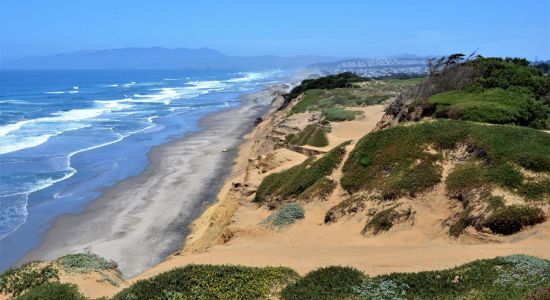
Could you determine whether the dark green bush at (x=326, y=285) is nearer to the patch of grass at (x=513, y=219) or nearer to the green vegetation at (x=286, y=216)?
the patch of grass at (x=513, y=219)

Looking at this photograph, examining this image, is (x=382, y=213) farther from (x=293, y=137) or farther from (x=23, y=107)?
(x=23, y=107)

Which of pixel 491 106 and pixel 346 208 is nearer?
pixel 346 208

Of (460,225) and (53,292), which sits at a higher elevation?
(460,225)

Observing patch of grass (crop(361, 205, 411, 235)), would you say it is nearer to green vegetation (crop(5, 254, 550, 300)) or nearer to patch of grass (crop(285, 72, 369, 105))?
green vegetation (crop(5, 254, 550, 300))

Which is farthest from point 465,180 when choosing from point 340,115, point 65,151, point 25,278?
point 65,151

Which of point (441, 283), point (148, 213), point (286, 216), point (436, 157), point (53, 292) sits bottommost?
point (148, 213)

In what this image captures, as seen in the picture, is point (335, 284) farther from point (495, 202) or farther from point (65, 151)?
point (65, 151)

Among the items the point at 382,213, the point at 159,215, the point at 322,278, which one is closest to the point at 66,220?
the point at 159,215
